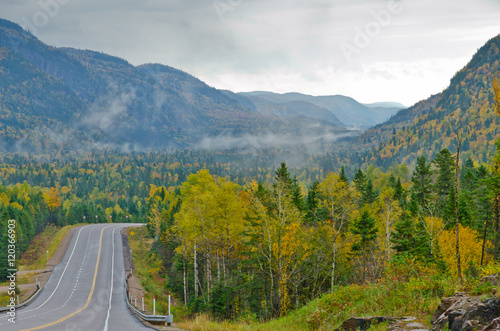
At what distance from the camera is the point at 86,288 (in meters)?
53.8

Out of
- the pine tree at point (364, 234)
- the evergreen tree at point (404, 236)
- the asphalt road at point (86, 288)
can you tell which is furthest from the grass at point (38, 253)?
the evergreen tree at point (404, 236)

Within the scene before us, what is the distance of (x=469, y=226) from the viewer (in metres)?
47.6

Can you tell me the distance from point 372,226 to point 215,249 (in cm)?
1545

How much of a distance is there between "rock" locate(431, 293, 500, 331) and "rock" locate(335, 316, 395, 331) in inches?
75.9

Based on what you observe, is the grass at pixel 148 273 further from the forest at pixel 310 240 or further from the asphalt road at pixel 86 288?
the forest at pixel 310 240

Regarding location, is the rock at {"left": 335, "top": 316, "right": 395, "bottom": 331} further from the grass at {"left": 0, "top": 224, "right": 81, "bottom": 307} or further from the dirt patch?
the grass at {"left": 0, "top": 224, "right": 81, "bottom": 307}

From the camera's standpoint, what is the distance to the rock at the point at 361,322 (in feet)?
39.1

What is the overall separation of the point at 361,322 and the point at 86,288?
5017 centimetres

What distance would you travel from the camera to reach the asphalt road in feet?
86.0

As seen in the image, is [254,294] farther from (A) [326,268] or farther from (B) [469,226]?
(B) [469,226]

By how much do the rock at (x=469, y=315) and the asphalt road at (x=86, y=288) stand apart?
15074 mm

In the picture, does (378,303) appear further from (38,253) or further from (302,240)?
(38,253)

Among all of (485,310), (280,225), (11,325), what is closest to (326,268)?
(280,225)

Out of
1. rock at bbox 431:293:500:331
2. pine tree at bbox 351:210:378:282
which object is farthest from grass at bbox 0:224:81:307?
rock at bbox 431:293:500:331
